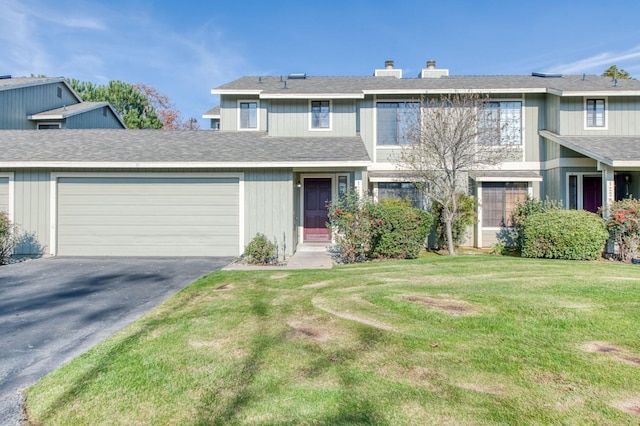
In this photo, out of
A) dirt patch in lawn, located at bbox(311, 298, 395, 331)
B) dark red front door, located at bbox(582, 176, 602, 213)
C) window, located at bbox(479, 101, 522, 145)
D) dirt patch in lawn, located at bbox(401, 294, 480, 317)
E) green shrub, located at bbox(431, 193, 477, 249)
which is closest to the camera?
dirt patch in lawn, located at bbox(311, 298, 395, 331)

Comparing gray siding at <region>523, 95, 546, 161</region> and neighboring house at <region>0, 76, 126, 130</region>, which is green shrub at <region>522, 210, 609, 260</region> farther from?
neighboring house at <region>0, 76, 126, 130</region>

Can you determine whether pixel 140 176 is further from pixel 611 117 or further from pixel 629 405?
pixel 611 117

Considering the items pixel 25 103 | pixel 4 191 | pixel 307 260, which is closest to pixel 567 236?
pixel 307 260

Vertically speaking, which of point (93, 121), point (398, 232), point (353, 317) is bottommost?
point (353, 317)

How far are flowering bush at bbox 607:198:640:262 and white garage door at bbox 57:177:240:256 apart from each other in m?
10.5

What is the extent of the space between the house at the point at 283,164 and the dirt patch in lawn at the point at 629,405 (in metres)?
7.89

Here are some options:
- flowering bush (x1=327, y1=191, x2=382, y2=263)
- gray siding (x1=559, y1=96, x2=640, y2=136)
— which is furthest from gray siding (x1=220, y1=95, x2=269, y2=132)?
gray siding (x1=559, y1=96, x2=640, y2=136)

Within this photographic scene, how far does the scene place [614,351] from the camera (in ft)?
11.3

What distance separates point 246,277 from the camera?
7.43 metres

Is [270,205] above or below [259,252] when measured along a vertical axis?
above

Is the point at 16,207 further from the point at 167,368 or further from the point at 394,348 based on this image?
the point at 394,348

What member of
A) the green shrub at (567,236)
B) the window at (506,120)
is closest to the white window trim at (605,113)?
the window at (506,120)

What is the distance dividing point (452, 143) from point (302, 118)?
538 cm

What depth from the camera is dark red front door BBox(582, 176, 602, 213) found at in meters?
12.4
